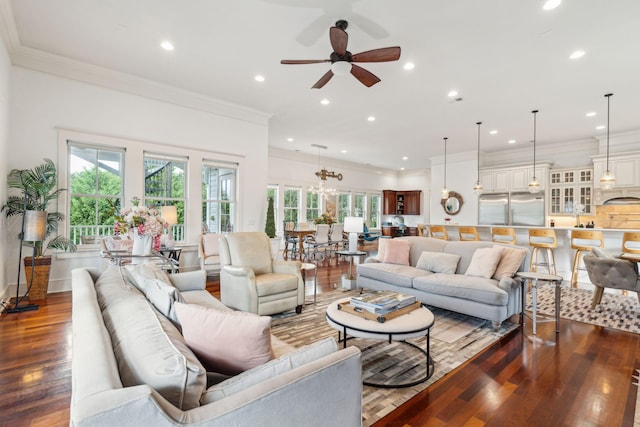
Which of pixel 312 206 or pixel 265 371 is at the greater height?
pixel 312 206

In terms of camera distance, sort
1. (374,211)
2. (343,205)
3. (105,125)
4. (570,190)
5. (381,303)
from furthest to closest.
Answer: (374,211) < (343,205) < (570,190) < (105,125) < (381,303)

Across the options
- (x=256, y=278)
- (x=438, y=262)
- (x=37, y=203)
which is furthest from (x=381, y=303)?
(x=37, y=203)

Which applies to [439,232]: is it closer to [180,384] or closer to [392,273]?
[392,273]

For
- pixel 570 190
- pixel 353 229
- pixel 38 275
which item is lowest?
pixel 38 275

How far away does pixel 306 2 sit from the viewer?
2.87 metres

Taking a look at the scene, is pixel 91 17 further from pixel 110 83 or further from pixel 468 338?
pixel 468 338

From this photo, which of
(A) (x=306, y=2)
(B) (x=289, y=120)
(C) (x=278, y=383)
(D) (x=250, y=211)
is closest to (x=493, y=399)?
(C) (x=278, y=383)

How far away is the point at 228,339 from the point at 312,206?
9.63m

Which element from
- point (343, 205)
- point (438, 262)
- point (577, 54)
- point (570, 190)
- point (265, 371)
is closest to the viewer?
point (265, 371)

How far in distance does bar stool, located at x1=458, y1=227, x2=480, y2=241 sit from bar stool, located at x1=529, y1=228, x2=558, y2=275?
0.99 m

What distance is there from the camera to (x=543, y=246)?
5742 mm

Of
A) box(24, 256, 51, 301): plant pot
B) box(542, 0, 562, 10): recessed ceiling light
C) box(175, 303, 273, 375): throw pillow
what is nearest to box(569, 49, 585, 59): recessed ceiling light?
box(542, 0, 562, 10): recessed ceiling light

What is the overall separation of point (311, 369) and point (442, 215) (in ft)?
31.8

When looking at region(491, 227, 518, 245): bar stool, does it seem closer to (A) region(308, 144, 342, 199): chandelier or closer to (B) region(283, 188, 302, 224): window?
(A) region(308, 144, 342, 199): chandelier
